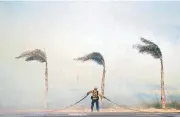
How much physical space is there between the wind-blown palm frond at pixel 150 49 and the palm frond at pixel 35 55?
3.66 feet

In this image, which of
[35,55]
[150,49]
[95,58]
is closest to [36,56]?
[35,55]

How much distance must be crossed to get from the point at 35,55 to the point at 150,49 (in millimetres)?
1383

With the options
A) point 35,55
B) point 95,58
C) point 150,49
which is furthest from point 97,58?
point 35,55

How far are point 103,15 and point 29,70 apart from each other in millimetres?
1117

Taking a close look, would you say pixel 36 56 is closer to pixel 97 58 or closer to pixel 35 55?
pixel 35 55

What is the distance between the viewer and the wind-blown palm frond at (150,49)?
3.94 meters

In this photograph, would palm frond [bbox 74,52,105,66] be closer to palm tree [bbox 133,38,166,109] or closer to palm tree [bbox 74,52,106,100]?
palm tree [bbox 74,52,106,100]

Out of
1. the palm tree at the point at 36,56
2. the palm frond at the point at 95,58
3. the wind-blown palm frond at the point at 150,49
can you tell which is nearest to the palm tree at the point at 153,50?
the wind-blown palm frond at the point at 150,49

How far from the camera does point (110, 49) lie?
157 inches

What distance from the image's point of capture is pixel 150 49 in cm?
394

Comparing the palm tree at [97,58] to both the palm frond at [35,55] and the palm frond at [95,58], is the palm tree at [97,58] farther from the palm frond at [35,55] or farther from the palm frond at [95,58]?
the palm frond at [35,55]

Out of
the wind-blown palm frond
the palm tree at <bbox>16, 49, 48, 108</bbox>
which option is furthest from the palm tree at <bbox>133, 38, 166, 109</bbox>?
the palm tree at <bbox>16, 49, 48, 108</bbox>

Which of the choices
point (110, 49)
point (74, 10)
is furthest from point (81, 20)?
point (110, 49)

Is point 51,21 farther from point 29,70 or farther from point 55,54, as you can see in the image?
point 29,70
